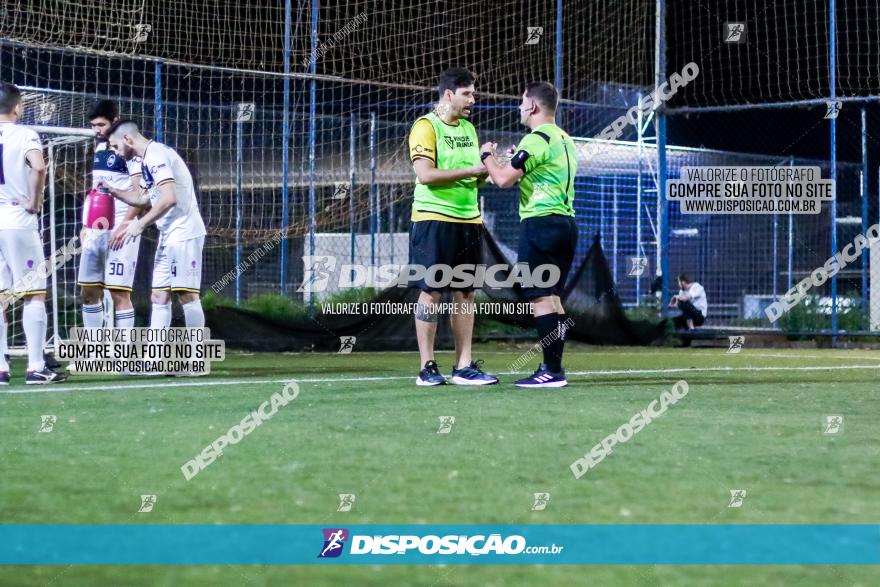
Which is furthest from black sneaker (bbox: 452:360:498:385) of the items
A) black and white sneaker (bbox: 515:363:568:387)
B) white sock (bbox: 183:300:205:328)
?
white sock (bbox: 183:300:205:328)

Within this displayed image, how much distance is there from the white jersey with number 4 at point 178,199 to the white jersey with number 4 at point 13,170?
961mm

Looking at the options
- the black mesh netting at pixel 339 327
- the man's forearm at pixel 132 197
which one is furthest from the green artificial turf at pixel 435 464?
the black mesh netting at pixel 339 327

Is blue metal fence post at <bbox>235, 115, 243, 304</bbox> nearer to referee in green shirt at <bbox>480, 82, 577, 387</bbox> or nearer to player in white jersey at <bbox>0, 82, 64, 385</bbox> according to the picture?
player in white jersey at <bbox>0, 82, 64, 385</bbox>

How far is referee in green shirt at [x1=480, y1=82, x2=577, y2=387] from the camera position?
786 centimetres

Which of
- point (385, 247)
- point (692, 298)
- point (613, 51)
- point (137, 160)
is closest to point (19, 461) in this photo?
point (137, 160)

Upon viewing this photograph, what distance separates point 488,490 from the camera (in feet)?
13.1

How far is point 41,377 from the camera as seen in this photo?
864 centimetres

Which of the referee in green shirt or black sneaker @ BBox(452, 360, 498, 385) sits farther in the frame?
black sneaker @ BBox(452, 360, 498, 385)

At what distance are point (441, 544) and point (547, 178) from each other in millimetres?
5013

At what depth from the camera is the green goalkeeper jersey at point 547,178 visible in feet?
25.9

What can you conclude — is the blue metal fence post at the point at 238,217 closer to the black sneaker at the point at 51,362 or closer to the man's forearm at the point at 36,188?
the black sneaker at the point at 51,362

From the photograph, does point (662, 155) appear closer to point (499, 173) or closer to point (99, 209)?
point (99, 209)

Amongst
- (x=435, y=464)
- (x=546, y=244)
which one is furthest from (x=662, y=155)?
(x=435, y=464)

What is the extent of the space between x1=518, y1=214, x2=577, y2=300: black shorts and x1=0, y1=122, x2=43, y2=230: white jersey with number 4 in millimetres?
3636
